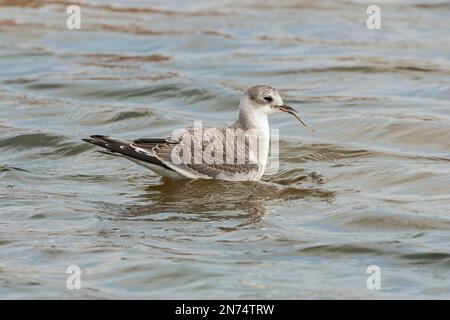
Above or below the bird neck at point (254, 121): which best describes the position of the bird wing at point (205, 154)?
below

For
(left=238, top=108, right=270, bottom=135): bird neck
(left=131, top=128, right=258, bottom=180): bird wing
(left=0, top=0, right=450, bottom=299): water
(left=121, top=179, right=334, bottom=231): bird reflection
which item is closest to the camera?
(left=0, top=0, right=450, bottom=299): water

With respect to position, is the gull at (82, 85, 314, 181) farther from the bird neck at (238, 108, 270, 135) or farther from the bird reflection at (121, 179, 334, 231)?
the bird reflection at (121, 179, 334, 231)

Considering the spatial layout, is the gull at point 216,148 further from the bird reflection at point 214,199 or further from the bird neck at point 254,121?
the bird reflection at point 214,199

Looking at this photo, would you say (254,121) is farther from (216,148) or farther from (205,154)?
(205,154)

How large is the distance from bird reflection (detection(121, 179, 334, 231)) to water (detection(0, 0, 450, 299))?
0.03 metres

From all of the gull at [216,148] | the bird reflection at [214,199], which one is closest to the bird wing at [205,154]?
the gull at [216,148]

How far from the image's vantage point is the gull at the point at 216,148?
10.9 metres

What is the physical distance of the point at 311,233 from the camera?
9.70m

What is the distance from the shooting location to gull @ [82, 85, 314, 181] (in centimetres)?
1089

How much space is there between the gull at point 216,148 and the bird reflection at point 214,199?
13 centimetres

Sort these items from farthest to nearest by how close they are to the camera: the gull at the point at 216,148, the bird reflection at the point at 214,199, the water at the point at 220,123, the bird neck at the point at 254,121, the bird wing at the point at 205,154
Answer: the bird neck at the point at 254,121, the bird wing at the point at 205,154, the gull at the point at 216,148, the bird reflection at the point at 214,199, the water at the point at 220,123

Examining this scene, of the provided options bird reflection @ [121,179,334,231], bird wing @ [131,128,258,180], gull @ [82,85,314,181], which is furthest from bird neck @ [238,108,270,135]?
bird reflection @ [121,179,334,231]
